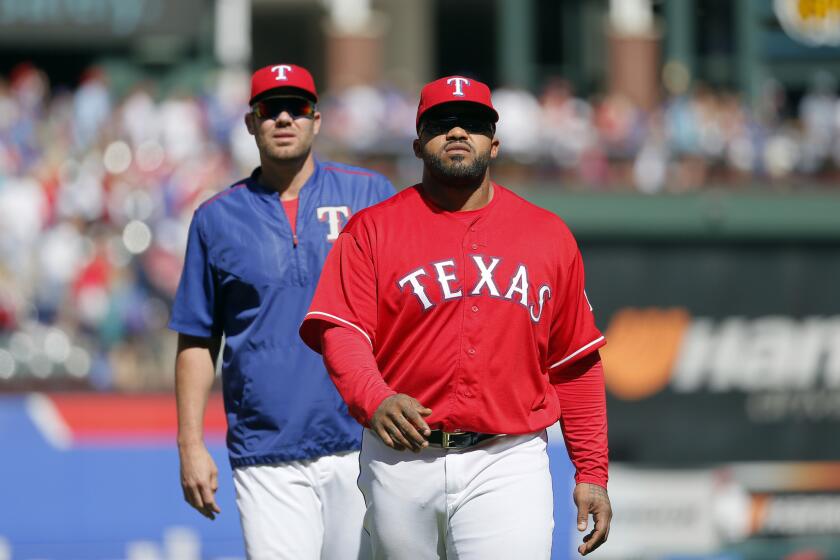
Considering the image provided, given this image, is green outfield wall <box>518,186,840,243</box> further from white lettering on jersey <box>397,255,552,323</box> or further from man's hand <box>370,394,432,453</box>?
man's hand <box>370,394,432,453</box>

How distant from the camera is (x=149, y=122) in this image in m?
13.3

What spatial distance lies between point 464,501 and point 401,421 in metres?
0.40

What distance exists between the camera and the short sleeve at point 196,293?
4.46 m

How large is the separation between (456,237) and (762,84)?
14710mm

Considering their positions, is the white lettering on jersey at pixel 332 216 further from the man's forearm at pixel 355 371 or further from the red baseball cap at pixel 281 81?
the man's forearm at pixel 355 371

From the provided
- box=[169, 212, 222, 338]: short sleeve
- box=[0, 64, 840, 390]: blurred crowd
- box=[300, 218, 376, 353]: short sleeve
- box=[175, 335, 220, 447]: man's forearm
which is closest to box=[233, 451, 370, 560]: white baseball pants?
box=[175, 335, 220, 447]: man's forearm

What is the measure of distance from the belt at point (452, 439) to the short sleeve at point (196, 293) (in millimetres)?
1155

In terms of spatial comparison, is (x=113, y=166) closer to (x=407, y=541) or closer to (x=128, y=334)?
(x=128, y=334)

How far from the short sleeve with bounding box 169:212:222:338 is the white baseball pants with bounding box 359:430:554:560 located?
1012mm

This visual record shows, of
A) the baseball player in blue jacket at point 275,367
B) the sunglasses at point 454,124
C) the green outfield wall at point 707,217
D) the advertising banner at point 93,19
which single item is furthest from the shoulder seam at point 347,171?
the advertising banner at point 93,19

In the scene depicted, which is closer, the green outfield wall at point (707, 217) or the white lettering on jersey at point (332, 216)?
the white lettering on jersey at point (332, 216)

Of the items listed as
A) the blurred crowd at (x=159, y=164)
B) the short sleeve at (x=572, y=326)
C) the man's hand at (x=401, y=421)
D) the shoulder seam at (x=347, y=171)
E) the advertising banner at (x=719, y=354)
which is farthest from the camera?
the advertising banner at (x=719, y=354)

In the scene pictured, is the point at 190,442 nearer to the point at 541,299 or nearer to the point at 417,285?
the point at 417,285

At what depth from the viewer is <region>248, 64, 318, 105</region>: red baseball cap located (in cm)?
438
